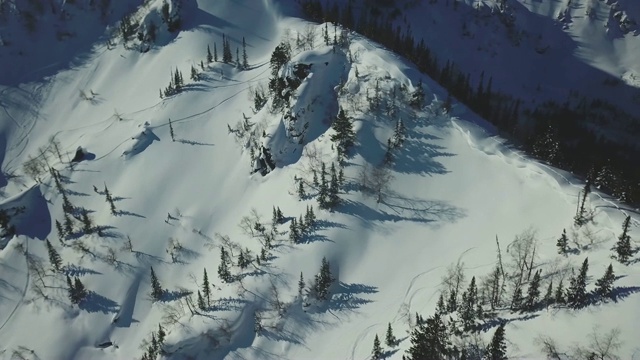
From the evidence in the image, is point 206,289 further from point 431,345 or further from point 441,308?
point 431,345

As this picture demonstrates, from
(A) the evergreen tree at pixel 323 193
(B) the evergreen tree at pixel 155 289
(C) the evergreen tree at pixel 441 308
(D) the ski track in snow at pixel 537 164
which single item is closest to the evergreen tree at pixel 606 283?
(D) the ski track in snow at pixel 537 164

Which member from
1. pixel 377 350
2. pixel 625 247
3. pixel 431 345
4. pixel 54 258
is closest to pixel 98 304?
pixel 54 258

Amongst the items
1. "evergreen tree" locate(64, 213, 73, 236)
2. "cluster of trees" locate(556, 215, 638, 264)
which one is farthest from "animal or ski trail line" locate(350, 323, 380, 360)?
"evergreen tree" locate(64, 213, 73, 236)

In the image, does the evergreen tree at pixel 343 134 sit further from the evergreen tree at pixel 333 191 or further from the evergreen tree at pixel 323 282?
the evergreen tree at pixel 323 282

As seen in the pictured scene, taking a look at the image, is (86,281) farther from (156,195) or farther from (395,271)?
(395,271)

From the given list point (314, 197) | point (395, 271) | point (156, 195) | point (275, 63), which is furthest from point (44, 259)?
point (395, 271)

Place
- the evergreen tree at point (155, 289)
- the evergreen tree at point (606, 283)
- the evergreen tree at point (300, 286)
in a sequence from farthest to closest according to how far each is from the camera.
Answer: the evergreen tree at point (155, 289) → the evergreen tree at point (300, 286) → the evergreen tree at point (606, 283)
